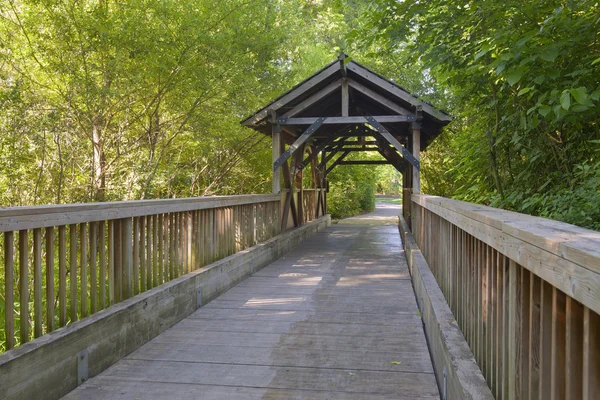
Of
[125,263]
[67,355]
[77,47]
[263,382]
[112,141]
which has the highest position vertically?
[77,47]

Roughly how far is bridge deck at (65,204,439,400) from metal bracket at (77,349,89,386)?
54 millimetres

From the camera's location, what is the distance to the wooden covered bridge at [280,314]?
58.2 inches

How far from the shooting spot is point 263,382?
3.10m

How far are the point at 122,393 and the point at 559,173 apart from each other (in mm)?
4828

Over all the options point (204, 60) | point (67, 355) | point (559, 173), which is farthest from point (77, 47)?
point (559, 173)

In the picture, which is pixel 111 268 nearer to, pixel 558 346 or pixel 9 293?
pixel 9 293

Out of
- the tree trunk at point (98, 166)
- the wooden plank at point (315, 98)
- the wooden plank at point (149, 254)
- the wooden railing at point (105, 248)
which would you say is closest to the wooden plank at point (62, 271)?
the wooden railing at point (105, 248)

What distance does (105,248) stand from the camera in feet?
11.4

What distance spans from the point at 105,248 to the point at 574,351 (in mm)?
3073

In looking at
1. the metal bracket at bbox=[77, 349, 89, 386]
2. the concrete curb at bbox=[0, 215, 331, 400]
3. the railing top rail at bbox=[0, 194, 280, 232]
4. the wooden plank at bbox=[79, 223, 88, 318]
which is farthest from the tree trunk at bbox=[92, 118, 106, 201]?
the metal bracket at bbox=[77, 349, 89, 386]

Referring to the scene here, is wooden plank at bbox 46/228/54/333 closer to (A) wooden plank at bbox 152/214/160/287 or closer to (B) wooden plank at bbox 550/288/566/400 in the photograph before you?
(A) wooden plank at bbox 152/214/160/287

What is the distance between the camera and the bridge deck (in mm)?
2980

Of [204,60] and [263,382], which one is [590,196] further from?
[204,60]

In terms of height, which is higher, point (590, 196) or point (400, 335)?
point (590, 196)
